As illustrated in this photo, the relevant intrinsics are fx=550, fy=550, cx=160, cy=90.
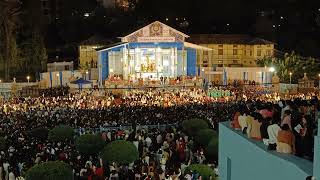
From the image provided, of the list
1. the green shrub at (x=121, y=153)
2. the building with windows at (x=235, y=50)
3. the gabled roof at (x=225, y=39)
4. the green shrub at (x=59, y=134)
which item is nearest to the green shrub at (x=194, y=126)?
the green shrub at (x=121, y=153)

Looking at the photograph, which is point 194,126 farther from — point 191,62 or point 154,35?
point 191,62

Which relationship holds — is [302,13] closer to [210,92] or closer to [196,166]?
[210,92]

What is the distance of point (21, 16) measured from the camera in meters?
48.2

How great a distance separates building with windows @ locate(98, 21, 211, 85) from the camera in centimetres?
3762

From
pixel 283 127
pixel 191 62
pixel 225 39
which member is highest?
pixel 225 39

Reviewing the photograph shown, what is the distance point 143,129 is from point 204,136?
2600mm

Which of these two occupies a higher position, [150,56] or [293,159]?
[150,56]

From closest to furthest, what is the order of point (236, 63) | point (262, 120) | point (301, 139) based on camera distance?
point (301, 139), point (262, 120), point (236, 63)

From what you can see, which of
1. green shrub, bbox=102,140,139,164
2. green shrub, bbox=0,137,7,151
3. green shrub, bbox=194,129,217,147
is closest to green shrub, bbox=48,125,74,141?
green shrub, bbox=0,137,7,151

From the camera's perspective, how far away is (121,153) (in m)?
14.4

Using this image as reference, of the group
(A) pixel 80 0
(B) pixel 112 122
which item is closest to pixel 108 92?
(B) pixel 112 122

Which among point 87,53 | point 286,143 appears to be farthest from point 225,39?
point 286,143

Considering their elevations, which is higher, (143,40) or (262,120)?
(143,40)

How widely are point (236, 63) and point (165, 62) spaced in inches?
375
